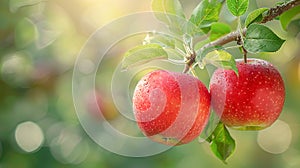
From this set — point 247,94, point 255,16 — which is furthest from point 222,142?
point 255,16

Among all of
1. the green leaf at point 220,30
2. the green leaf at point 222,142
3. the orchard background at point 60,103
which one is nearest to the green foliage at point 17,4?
the orchard background at point 60,103

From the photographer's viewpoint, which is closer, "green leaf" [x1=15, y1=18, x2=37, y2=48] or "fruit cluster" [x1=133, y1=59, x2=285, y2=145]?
"fruit cluster" [x1=133, y1=59, x2=285, y2=145]

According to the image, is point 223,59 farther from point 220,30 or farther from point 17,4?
point 17,4

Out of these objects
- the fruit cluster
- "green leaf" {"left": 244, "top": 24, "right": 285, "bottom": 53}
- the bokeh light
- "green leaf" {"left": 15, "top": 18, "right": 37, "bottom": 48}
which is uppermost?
"green leaf" {"left": 244, "top": 24, "right": 285, "bottom": 53}

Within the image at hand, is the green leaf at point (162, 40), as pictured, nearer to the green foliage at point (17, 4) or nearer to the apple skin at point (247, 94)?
the apple skin at point (247, 94)

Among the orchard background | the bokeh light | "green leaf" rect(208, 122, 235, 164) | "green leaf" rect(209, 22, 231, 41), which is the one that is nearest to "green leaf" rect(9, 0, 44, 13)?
the orchard background

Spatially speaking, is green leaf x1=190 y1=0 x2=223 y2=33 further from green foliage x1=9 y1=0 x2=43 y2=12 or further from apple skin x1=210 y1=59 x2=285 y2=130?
green foliage x1=9 y1=0 x2=43 y2=12
